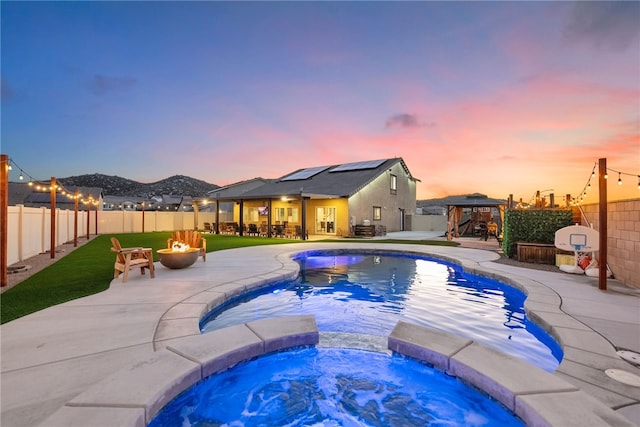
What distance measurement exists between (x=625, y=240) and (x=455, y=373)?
6364 millimetres

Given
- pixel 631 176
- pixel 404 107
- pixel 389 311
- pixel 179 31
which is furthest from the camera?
pixel 404 107

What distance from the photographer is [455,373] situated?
298 cm

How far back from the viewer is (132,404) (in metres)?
2.16

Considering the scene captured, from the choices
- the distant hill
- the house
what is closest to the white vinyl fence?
the house

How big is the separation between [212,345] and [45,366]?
152 cm

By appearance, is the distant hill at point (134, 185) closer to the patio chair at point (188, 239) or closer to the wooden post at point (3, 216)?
the patio chair at point (188, 239)

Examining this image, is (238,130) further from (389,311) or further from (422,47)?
(389,311)

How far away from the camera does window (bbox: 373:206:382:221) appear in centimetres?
2273

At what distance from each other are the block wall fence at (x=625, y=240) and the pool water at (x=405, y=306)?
7.75 ft

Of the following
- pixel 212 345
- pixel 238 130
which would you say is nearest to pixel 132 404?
pixel 212 345

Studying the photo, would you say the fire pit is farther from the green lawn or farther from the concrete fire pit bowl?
the green lawn

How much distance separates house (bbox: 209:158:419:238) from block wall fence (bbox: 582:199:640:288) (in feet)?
42.5

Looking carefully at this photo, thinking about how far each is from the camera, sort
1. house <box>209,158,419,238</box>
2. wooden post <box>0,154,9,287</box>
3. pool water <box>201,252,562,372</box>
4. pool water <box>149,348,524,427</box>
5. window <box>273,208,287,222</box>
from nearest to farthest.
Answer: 1. pool water <box>149,348,524,427</box>
2. pool water <box>201,252,562,372</box>
3. wooden post <box>0,154,9,287</box>
4. house <box>209,158,419,238</box>
5. window <box>273,208,287,222</box>

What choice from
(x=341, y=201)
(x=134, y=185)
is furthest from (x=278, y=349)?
(x=134, y=185)
